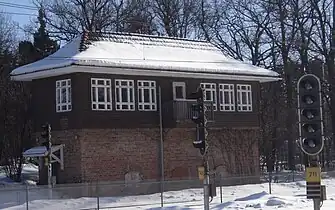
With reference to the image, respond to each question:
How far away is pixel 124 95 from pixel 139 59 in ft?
9.42

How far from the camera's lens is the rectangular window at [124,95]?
42750 mm

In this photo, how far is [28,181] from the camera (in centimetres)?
4966

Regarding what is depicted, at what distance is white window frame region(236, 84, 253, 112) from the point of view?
4931 cm

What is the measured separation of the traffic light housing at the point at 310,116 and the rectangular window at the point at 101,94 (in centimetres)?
2470

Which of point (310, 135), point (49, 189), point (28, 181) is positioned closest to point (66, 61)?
point (49, 189)

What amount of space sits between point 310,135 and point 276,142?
5183cm

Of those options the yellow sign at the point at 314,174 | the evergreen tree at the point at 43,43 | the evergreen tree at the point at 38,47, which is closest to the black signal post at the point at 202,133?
the yellow sign at the point at 314,174

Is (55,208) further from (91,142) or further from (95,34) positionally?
(95,34)

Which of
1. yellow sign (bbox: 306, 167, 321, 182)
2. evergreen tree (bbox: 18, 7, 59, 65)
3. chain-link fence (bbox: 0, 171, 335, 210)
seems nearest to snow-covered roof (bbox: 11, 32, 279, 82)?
chain-link fence (bbox: 0, 171, 335, 210)

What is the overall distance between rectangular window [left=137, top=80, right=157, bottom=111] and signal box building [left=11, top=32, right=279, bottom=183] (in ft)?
0.19

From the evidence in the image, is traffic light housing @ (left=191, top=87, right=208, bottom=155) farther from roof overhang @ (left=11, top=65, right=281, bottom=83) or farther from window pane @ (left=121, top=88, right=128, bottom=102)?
window pane @ (left=121, top=88, right=128, bottom=102)

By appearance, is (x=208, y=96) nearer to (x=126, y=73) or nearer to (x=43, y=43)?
(x=126, y=73)

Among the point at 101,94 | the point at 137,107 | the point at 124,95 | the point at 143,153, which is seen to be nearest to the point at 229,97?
the point at 137,107

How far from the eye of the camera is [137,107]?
43.8m
